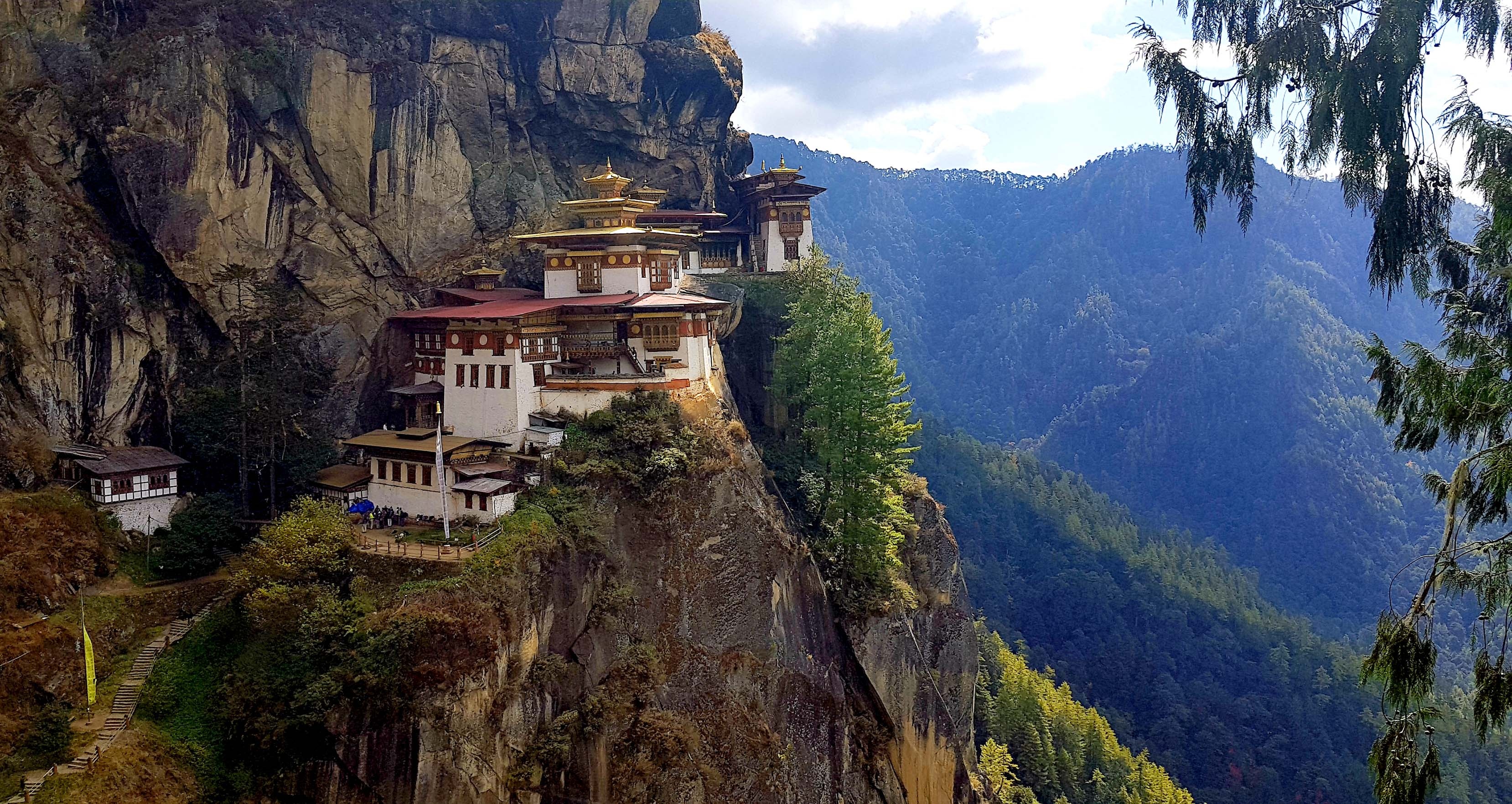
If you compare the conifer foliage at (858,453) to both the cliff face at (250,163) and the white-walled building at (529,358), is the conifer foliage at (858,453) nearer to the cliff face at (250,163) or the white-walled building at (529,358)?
the white-walled building at (529,358)

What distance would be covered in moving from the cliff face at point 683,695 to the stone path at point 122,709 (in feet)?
16.4

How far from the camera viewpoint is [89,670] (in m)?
25.7

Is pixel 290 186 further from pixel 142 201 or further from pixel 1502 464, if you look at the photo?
pixel 1502 464

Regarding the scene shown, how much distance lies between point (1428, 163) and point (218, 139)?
40.3m

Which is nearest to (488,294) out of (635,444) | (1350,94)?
(635,444)

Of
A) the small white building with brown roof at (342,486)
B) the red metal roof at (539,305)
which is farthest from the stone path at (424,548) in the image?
the red metal roof at (539,305)

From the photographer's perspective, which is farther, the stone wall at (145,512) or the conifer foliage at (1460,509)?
the stone wall at (145,512)

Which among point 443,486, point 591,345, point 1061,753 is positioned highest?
point 591,345

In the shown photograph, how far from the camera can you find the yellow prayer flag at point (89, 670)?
84.0ft

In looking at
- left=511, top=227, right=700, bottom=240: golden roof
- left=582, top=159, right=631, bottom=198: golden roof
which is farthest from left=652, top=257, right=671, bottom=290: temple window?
left=582, top=159, right=631, bottom=198: golden roof

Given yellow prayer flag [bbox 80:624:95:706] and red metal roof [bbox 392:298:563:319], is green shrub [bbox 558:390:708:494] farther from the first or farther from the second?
yellow prayer flag [bbox 80:624:95:706]

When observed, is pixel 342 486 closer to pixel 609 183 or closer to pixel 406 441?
pixel 406 441

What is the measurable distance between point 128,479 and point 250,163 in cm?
1384

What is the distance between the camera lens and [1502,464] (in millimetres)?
8688
